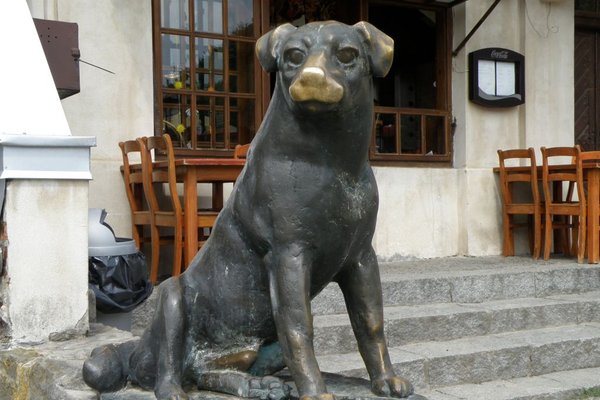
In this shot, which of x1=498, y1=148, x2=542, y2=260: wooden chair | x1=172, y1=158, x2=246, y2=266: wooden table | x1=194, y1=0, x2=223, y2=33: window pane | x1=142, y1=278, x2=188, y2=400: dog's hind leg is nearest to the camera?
x1=142, y1=278, x2=188, y2=400: dog's hind leg

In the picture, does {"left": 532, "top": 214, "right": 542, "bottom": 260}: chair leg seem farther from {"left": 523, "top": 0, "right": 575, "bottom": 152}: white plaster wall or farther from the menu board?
the menu board

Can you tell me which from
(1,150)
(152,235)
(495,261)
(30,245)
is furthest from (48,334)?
(495,261)

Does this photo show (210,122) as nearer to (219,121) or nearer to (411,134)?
(219,121)

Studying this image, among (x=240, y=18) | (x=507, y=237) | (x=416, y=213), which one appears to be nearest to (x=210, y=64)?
(x=240, y=18)

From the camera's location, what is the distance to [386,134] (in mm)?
7875

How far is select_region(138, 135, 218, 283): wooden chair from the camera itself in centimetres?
548

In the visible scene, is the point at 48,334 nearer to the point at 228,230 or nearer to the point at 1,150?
the point at 1,150

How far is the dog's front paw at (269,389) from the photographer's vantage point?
7.48 ft

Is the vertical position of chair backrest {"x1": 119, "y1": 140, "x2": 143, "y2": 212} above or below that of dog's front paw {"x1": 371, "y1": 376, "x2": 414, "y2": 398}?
above

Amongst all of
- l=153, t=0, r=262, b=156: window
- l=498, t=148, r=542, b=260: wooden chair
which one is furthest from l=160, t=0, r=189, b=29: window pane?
l=498, t=148, r=542, b=260: wooden chair

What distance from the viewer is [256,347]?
2463 mm

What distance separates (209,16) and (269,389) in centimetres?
498

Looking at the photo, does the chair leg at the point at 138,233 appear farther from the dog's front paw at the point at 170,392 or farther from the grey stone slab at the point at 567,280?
the dog's front paw at the point at 170,392

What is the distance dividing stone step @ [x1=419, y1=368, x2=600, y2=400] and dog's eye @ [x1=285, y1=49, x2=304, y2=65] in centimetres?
278
